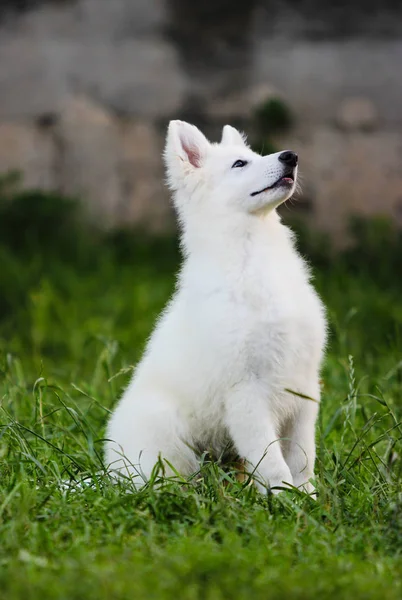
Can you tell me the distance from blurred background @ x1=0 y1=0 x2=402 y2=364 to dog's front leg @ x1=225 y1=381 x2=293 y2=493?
414 centimetres

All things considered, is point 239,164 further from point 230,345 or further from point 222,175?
point 230,345

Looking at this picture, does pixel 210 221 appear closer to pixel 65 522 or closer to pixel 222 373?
pixel 222 373

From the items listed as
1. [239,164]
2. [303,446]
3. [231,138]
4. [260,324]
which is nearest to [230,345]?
[260,324]

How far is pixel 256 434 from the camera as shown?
3.25m

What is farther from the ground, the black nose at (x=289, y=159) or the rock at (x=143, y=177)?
the black nose at (x=289, y=159)

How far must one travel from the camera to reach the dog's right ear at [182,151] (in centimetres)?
Answer: 372

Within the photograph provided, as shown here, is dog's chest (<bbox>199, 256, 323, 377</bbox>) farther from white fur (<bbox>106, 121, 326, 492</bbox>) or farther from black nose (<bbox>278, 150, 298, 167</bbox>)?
black nose (<bbox>278, 150, 298, 167</bbox>)

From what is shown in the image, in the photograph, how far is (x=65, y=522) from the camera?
9.55ft

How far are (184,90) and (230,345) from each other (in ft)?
16.5

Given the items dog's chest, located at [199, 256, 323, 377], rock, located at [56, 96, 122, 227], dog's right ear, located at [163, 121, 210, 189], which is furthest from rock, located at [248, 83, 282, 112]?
dog's chest, located at [199, 256, 323, 377]

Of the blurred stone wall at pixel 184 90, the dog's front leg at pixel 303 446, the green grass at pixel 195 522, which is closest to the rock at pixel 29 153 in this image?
the blurred stone wall at pixel 184 90

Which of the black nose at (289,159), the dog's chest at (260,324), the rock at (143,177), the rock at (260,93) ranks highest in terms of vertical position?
the black nose at (289,159)

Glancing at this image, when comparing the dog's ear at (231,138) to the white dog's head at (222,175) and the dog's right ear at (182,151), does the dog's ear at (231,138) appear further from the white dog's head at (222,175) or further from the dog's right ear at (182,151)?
the dog's right ear at (182,151)

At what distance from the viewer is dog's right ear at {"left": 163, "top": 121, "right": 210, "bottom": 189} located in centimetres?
372
